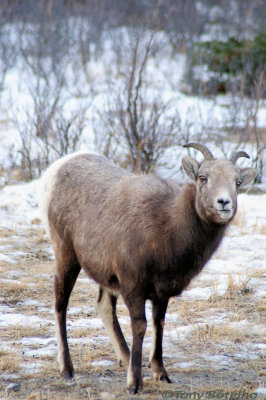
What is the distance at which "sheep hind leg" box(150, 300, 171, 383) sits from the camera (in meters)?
4.15

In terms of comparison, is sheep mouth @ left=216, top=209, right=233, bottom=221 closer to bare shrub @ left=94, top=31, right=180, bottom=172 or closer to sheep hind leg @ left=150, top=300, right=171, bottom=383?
sheep hind leg @ left=150, top=300, right=171, bottom=383

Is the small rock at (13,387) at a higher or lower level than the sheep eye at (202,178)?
lower

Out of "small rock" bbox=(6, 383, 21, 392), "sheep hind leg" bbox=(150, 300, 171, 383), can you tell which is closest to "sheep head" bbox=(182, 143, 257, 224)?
"sheep hind leg" bbox=(150, 300, 171, 383)

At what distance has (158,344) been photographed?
13.9 feet

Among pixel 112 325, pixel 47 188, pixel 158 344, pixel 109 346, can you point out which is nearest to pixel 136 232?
pixel 158 344

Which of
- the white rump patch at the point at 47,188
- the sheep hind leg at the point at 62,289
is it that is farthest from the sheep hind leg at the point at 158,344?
the white rump patch at the point at 47,188

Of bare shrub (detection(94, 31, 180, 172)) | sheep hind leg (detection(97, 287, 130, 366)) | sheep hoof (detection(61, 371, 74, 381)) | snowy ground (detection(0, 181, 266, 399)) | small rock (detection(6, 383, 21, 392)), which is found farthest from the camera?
bare shrub (detection(94, 31, 180, 172))

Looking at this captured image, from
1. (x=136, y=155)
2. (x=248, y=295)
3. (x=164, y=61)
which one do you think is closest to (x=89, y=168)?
(x=248, y=295)

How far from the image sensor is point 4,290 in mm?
5859

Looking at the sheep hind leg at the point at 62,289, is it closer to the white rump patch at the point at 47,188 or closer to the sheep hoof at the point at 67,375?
the sheep hoof at the point at 67,375

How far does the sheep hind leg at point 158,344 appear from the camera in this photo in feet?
13.6

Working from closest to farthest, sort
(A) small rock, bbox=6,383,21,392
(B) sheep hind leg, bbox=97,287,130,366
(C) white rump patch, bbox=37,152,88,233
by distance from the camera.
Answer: (A) small rock, bbox=6,383,21,392 → (B) sheep hind leg, bbox=97,287,130,366 → (C) white rump patch, bbox=37,152,88,233

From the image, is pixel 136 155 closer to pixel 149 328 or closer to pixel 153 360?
pixel 149 328

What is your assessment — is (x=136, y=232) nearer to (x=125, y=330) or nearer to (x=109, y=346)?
(x=109, y=346)
